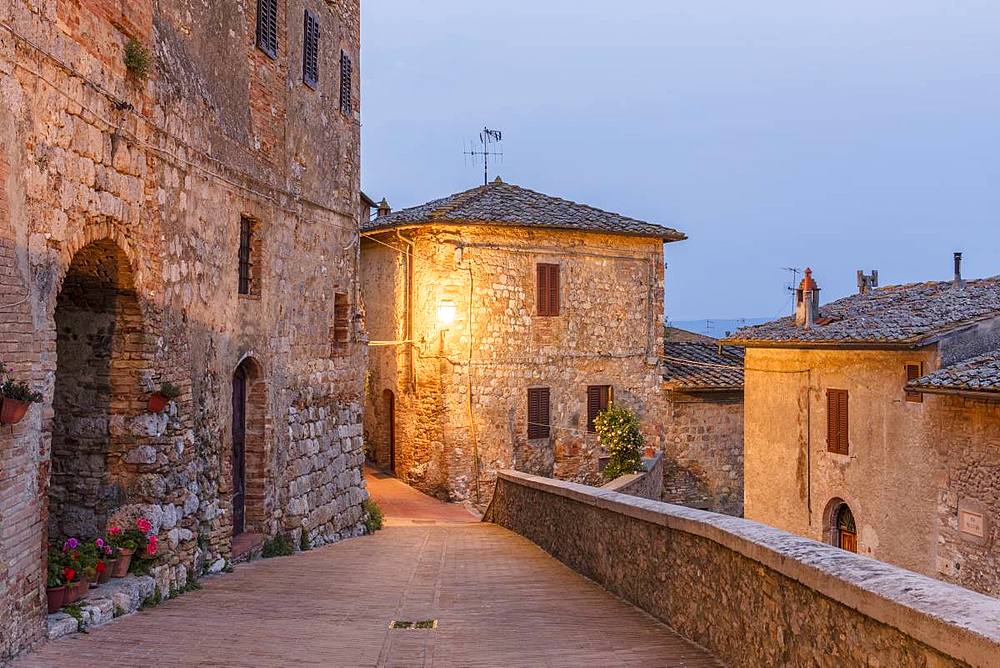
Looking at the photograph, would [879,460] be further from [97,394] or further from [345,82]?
[97,394]

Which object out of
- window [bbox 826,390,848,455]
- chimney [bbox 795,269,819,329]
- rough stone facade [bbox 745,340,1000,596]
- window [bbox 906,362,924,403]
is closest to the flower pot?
rough stone facade [bbox 745,340,1000,596]

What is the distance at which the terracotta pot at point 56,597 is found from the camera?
6.01 meters

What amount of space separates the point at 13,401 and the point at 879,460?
1257 cm

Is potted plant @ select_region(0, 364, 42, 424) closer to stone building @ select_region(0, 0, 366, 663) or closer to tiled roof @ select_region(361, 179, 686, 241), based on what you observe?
stone building @ select_region(0, 0, 366, 663)

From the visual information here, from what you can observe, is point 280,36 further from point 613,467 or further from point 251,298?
point 613,467

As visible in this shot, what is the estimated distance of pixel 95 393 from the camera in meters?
7.60

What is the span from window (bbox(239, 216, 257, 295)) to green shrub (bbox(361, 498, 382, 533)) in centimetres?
483

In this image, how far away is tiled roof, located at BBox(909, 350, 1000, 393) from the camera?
419 inches

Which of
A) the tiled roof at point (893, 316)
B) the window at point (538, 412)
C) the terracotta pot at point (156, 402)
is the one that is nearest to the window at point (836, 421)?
the tiled roof at point (893, 316)

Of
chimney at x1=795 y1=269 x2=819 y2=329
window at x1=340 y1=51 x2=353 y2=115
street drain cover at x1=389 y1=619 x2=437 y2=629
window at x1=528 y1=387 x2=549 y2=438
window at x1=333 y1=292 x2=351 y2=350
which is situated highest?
window at x1=340 y1=51 x2=353 y2=115

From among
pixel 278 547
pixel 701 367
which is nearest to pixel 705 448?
pixel 701 367

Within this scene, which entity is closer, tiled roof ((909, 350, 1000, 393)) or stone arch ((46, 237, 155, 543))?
stone arch ((46, 237, 155, 543))

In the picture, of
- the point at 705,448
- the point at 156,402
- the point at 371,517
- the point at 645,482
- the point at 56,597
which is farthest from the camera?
the point at 705,448

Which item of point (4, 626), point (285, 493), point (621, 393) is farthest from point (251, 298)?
point (621, 393)
